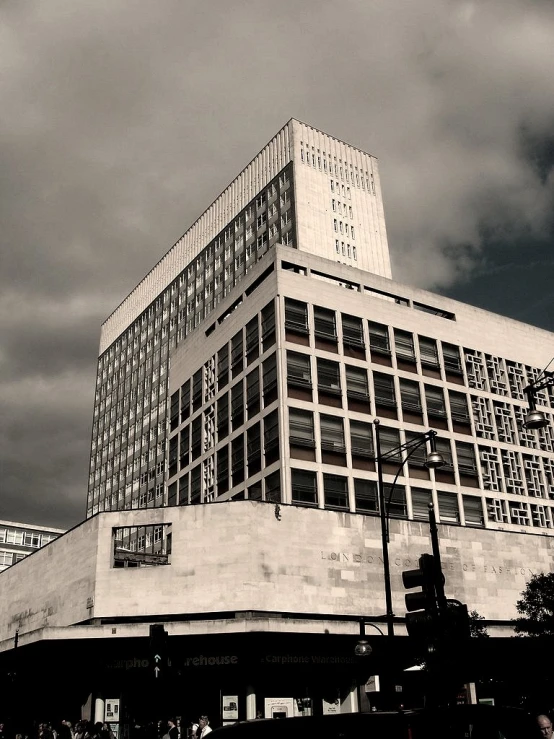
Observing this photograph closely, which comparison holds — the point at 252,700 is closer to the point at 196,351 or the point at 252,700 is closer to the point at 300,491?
the point at 300,491

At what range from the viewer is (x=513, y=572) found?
45156mm

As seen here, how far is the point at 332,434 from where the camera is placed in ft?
176

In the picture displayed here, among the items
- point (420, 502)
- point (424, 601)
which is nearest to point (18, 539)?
point (420, 502)

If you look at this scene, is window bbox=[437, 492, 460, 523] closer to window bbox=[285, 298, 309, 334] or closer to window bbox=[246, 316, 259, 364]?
window bbox=[285, 298, 309, 334]

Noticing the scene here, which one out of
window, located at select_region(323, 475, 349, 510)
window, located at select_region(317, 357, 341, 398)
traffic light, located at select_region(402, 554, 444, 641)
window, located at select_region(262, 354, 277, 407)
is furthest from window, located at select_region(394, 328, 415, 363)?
traffic light, located at select_region(402, 554, 444, 641)

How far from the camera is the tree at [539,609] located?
33188mm

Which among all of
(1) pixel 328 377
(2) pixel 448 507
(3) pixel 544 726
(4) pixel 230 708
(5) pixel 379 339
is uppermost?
(5) pixel 379 339

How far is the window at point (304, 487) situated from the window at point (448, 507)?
10.9m

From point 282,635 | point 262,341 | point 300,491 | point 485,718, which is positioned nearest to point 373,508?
point 300,491

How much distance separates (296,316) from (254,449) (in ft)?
33.2

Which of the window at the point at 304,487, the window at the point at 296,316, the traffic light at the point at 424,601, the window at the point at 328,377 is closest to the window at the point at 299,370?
the window at the point at 328,377

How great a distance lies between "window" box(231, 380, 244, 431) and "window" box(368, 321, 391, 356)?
10584 millimetres

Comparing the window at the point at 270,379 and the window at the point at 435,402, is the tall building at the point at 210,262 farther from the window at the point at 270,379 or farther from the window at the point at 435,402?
the window at the point at 270,379

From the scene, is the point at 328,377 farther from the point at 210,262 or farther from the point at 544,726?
the point at 544,726
